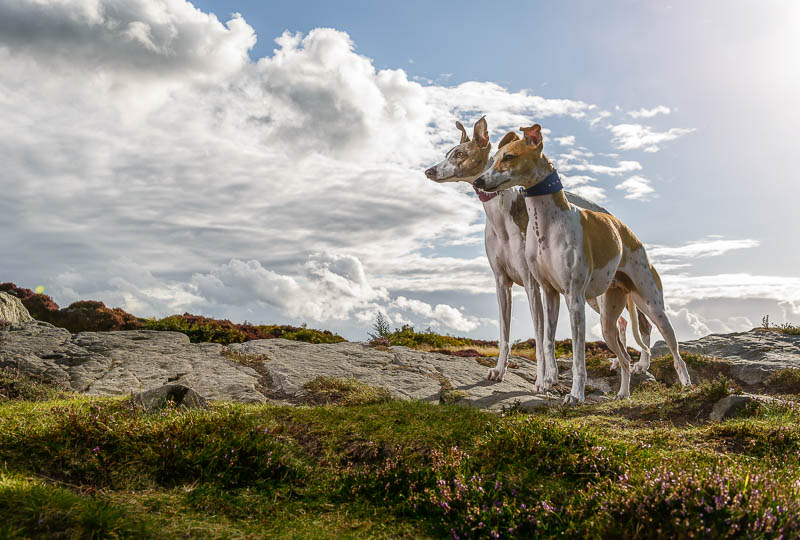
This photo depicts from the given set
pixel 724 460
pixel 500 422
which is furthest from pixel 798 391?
pixel 500 422

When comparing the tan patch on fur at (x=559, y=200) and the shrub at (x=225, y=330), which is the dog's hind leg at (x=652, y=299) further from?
the shrub at (x=225, y=330)

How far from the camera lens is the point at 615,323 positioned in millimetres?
9820

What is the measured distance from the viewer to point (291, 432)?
230 inches

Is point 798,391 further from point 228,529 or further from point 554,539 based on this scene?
point 228,529

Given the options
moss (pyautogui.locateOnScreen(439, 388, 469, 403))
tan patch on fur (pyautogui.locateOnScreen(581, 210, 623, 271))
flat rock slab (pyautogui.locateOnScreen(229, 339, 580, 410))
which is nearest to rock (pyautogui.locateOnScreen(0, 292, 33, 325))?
flat rock slab (pyautogui.locateOnScreen(229, 339, 580, 410))

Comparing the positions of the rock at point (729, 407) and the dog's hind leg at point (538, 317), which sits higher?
the dog's hind leg at point (538, 317)

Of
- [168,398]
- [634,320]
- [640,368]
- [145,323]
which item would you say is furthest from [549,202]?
[145,323]

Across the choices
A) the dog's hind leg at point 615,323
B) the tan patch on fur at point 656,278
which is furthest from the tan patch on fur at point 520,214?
the tan patch on fur at point 656,278

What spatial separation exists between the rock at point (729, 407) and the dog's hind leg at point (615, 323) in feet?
7.34

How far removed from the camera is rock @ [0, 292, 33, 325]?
13784mm

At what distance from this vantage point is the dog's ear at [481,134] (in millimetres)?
9461

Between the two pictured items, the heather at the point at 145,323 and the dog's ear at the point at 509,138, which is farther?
the heather at the point at 145,323

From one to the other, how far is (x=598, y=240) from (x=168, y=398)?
646cm

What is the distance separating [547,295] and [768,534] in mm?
5648
